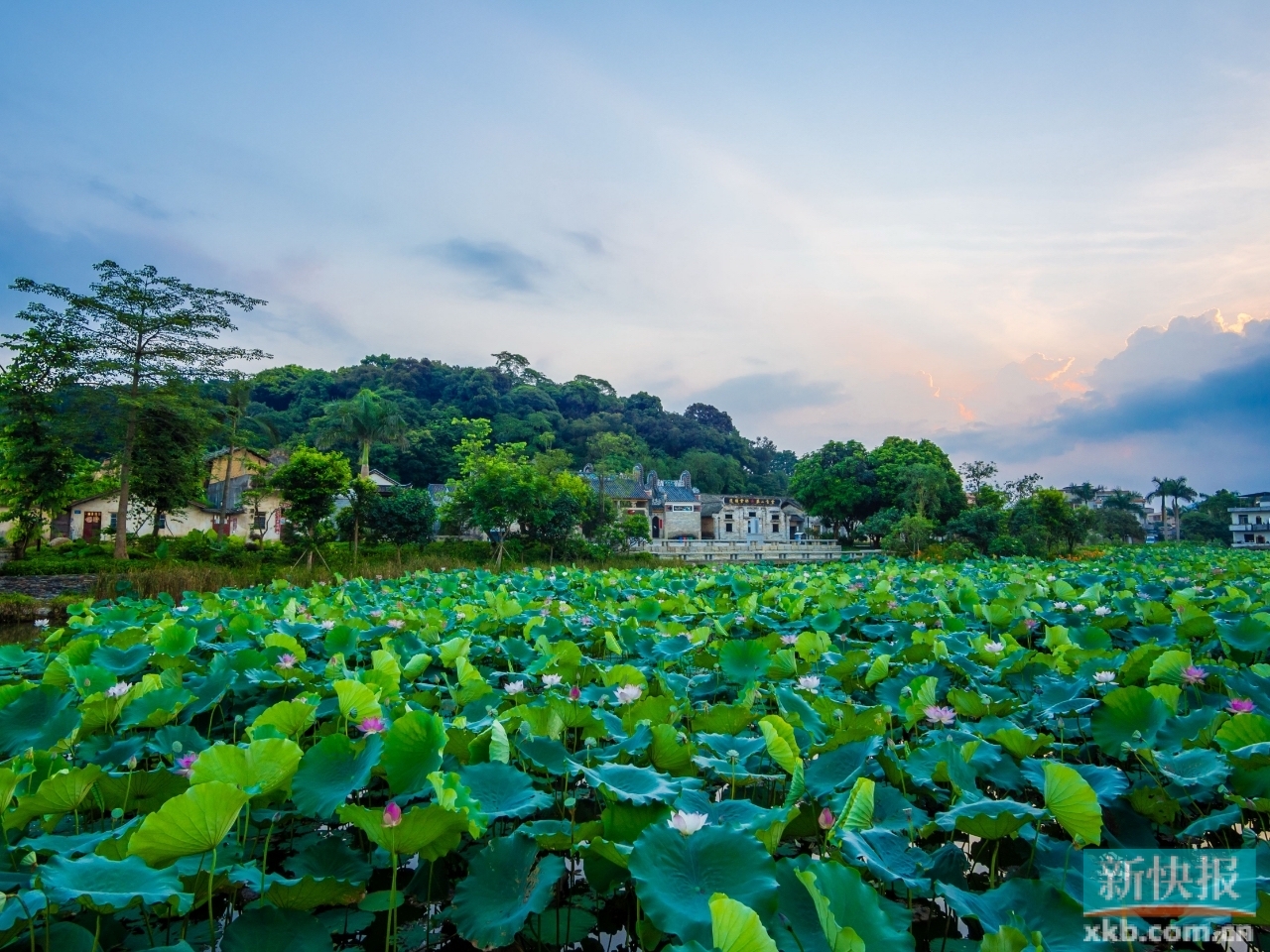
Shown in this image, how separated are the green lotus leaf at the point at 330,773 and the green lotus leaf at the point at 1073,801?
1108 mm

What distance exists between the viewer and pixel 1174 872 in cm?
114

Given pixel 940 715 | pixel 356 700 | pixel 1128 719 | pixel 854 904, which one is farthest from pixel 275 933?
pixel 1128 719

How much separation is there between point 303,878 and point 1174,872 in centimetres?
139

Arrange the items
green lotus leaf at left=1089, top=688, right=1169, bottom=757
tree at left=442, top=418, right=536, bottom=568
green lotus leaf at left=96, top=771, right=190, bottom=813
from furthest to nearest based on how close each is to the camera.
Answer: tree at left=442, top=418, right=536, bottom=568, green lotus leaf at left=1089, top=688, right=1169, bottom=757, green lotus leaf at left=96, top=771, right=190, bottom=813

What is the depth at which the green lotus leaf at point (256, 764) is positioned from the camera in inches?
45.9

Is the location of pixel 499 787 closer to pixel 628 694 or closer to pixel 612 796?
pixel 612 796

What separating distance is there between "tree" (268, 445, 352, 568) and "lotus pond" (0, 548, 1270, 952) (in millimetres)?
15319

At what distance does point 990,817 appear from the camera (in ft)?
3.83

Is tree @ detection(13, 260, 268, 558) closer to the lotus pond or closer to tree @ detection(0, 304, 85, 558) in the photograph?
tree @ detection(0, 304, 85, 558)

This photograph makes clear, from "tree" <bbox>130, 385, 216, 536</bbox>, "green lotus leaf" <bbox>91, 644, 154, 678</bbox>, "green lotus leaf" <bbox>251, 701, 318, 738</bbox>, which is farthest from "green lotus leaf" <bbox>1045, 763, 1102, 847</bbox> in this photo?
"tree" <bbox>130, 385, 216, 536</bbox>

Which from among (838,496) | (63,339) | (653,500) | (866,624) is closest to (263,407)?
(653,500)

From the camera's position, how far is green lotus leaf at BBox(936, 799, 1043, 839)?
45.5 inches

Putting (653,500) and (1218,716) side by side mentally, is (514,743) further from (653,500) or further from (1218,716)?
(653,500)

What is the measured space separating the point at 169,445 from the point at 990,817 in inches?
762
